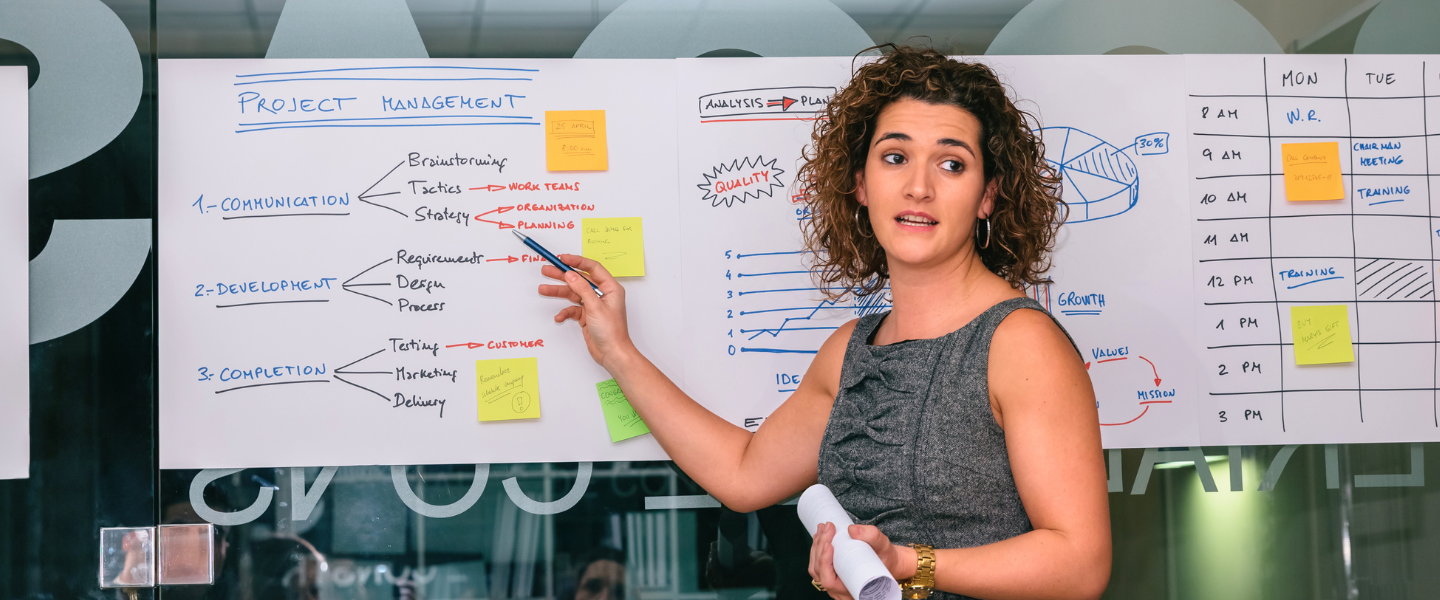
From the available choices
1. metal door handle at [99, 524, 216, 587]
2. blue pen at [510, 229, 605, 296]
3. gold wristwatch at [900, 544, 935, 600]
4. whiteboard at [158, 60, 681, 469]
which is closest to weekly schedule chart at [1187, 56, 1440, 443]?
gold wristwatch at [900, 544, 935, 600]

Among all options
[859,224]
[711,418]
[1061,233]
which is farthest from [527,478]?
[1061,233]

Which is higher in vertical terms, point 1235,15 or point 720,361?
point 1235,15

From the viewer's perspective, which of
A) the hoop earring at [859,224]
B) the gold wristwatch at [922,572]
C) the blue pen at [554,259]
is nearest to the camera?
the gold wristwatch at [922,572]

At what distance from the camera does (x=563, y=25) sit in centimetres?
189

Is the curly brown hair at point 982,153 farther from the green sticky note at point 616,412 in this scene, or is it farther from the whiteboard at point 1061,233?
the green sticky note at point 616,412

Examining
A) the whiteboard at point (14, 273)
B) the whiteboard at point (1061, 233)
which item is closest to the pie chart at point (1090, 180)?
the whiteboard at point (1061, 233)

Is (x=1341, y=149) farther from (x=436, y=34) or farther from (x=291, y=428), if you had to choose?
(x=291, y=428)

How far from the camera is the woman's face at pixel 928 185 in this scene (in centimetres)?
138

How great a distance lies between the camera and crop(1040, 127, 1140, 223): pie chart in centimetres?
190

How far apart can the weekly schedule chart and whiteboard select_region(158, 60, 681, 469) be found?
1.12 meters

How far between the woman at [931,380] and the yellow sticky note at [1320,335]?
76 cm

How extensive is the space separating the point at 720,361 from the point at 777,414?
0.23 metres

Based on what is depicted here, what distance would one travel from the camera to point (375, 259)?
1.81 meters

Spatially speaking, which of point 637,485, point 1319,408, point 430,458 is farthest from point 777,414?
point 1319,408
